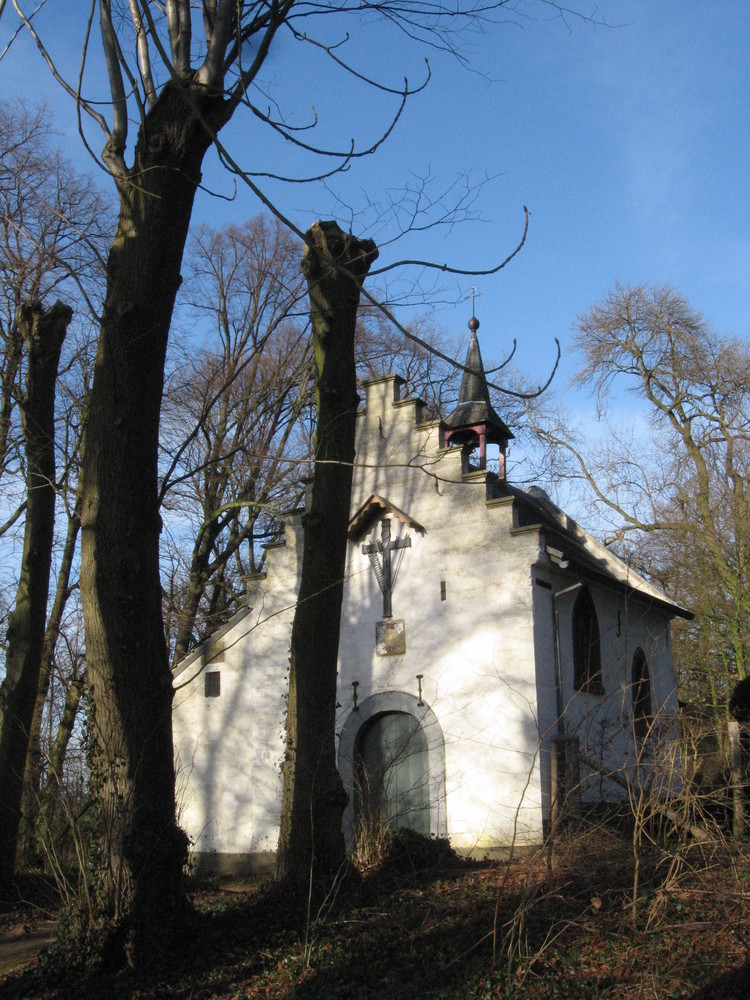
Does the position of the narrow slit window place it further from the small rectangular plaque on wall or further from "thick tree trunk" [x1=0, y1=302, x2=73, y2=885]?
"thick tree trunk" [x1=0, y1=302, x2=73, y2=885]

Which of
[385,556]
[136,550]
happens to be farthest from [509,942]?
[385,556]

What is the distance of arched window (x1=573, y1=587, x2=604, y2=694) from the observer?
581 inches

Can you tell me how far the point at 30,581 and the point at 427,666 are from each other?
19.6 ft

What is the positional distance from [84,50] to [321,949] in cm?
624

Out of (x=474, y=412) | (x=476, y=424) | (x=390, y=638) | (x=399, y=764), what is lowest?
(x=399, y=764)

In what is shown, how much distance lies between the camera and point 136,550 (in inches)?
259

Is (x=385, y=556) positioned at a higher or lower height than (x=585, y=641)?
higher

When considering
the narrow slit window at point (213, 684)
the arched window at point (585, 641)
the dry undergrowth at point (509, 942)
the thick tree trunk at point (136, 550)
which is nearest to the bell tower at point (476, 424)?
the arched window at point (585, 641)

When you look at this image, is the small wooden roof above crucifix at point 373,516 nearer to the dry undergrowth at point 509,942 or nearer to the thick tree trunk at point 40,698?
the thick tree trunk at point 40,698

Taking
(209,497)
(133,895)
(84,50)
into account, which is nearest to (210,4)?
(84,50)

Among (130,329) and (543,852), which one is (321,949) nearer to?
(543,852)

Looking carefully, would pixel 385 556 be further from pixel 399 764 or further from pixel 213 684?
pixel 213 684

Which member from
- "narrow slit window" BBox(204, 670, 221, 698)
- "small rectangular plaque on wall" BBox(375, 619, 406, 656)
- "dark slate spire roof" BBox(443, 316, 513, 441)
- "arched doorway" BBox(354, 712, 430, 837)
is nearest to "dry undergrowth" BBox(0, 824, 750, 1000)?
"arched doorway" BBox(354, 712, 430, 837)

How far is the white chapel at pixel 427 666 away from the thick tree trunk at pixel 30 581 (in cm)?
256
